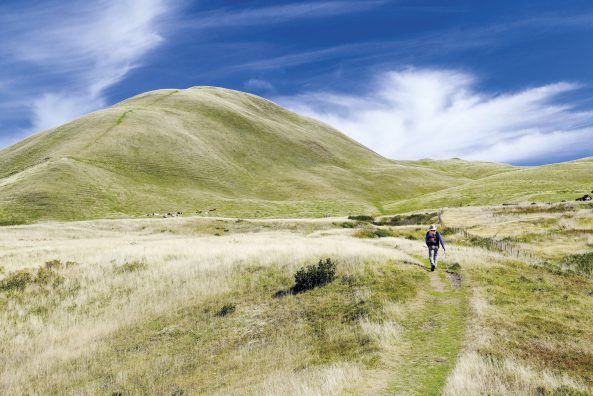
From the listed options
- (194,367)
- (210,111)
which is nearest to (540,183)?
(194,367)

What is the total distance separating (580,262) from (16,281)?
32.9 meters

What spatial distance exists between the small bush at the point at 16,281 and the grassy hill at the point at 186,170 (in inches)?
2093

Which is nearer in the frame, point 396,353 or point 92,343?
point 396,353

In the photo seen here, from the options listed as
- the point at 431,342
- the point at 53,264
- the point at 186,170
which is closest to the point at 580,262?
the point at 431,342

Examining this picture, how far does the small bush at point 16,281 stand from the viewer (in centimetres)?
2217

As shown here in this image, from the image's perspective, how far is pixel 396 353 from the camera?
36.6ft

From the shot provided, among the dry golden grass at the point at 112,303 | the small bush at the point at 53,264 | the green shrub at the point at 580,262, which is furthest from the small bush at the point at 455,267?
the small bush at the point at 53,264

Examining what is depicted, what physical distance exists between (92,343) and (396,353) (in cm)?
1179

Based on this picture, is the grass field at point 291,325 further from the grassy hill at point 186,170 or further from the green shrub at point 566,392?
the grassy hill at point 186,170

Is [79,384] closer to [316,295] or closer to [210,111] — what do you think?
[316,295]

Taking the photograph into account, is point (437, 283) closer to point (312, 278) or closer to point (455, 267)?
point (455, 267)

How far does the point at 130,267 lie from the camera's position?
83.5ft

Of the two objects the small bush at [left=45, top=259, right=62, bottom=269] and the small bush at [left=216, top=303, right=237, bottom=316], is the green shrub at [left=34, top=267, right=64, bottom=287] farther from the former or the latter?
the small bush at [left=216, top=303, right=237, bottom=316]

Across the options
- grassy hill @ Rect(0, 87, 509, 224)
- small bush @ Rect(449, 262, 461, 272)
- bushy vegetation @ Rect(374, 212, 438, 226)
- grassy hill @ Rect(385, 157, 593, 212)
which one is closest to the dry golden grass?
small bush @ Rect(449, 262, 461, 272)
